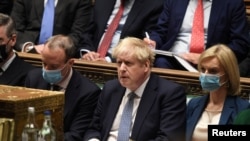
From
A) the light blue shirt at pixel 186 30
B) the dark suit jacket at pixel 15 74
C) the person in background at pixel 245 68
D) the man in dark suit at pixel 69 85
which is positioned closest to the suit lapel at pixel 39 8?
the dark suit jacket at pixel 15 74

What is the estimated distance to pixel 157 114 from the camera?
3.55 meters

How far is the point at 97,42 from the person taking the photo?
4984 millimetres

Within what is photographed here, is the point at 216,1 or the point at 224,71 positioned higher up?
the point at 216,1

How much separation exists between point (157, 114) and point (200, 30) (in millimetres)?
1229

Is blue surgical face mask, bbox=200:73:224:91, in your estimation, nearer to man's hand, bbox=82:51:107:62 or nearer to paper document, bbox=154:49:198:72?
paper document, bbox=154:49:198:72

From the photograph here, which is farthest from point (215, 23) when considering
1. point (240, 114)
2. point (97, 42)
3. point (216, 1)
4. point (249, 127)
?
point (249, 127)

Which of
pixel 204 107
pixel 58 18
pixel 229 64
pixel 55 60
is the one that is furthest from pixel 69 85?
pixel 58 18

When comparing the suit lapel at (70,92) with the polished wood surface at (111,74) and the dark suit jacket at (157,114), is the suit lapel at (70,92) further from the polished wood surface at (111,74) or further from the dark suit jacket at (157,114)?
the polished wood surface at (111,74)

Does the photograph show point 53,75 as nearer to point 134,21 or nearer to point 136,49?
point 136,49

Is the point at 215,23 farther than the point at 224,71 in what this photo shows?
Yes

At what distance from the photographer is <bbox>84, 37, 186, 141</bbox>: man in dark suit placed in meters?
3.52

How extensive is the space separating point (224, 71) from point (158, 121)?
0.46 meters

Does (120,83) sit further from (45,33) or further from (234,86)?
(45,33)

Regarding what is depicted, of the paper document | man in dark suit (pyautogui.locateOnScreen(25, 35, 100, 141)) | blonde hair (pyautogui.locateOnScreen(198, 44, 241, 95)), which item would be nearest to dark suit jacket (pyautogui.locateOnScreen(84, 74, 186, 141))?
man in dark suit (pyautogui.locateOnScreen(25, 35, 100, 141))
